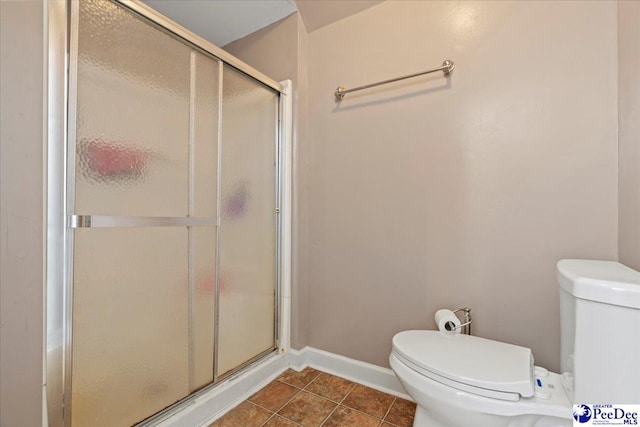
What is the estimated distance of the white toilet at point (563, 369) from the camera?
2.62ft

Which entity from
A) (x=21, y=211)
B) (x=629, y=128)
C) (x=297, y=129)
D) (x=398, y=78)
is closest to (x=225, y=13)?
(x=297, y=129)

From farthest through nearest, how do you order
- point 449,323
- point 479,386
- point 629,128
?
point 449,323, point 629,128, point 479,386

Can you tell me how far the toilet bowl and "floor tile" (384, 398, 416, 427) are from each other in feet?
0.69

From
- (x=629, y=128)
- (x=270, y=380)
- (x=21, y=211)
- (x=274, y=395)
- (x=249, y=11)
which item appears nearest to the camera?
(x=21, y=211)

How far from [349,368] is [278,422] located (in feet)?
1.61

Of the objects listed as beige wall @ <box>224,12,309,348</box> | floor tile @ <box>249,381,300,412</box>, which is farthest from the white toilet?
beige wall @ <box>224,12,309,348</box>

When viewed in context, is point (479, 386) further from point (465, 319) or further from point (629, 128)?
point (629, 128)

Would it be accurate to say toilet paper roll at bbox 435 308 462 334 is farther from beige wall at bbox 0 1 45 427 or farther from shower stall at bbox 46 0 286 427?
beige wall at bbox 0 1 45 427

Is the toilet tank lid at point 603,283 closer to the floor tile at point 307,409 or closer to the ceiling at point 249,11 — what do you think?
the floor tile at point 307,409

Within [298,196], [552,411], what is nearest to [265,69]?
[298,196]

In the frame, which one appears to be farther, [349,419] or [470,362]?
[349,419]

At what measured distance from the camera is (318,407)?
4.61ft

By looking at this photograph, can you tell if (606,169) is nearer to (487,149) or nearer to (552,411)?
(487,149)

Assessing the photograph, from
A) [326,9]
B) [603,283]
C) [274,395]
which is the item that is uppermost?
[326,9]
